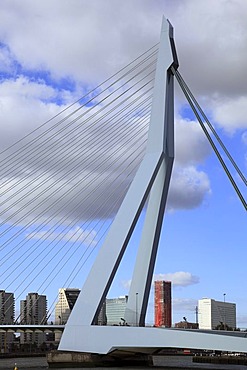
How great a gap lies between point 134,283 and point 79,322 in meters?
3.12

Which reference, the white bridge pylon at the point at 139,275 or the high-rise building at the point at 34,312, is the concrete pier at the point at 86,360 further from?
the high-rise building at the point at 34,312

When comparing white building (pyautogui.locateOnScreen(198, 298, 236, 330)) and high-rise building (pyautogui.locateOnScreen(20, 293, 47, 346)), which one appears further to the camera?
white building (pyautogui.locateOnScreen(198, 298, 236, 330))

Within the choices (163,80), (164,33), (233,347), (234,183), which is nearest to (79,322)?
(233,347)

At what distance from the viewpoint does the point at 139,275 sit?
3103cm

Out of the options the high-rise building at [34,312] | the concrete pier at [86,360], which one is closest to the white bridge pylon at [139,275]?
the concrete pier at [86,360]

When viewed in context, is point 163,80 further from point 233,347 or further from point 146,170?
point 233,347

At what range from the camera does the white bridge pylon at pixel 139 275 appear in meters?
28.5

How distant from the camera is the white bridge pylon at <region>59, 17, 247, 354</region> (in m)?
28.5

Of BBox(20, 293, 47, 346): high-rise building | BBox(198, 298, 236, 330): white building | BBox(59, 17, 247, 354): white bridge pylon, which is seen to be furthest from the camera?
BBox(198, 298, 236, 330): white building

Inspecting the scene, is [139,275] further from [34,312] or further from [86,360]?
[34,312]

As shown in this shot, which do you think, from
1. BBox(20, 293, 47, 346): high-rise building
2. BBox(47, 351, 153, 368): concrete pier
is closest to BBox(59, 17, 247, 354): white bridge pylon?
BBox(47, 351, 153, 368): concrete pier

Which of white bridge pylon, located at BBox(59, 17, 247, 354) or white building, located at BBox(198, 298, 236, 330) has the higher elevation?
white building, located at BBox(198, 298, 236, 330)

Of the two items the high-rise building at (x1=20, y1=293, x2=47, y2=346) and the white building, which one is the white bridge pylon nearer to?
the high-rise building at (x1=20, y1=293, x2=47, y2=346)

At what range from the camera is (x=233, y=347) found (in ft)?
89.2
